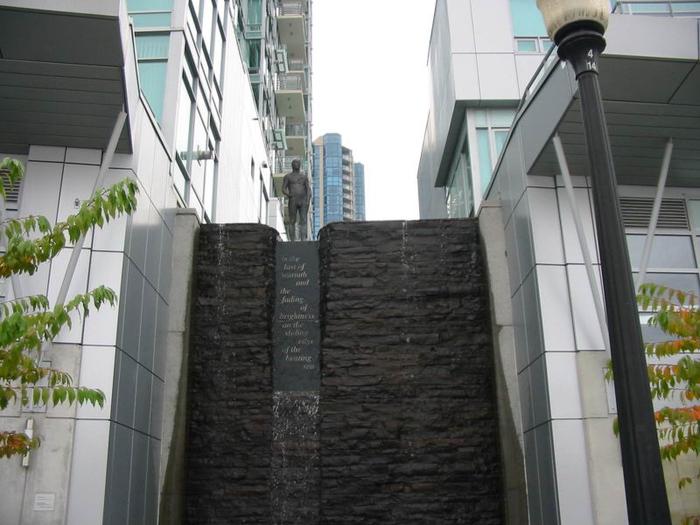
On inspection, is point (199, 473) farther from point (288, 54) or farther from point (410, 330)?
point (288, 54)

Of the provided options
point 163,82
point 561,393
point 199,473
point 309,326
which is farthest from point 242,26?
point 561,393

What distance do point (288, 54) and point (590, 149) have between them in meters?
47.2

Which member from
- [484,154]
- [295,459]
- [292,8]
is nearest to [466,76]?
[484,154]

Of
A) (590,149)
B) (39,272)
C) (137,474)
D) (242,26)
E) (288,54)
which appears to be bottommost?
(137,474)

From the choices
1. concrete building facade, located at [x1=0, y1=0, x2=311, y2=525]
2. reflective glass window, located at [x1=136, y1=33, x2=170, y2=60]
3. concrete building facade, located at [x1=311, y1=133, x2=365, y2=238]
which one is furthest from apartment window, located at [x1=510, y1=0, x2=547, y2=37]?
concrete building facade, located at [x1=311, y1=133, x2=365, y2=238]

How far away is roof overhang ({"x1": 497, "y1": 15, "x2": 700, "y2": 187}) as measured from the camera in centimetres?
862

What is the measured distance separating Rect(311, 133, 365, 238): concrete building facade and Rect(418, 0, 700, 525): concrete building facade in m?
124

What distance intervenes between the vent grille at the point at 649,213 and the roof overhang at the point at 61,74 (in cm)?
707

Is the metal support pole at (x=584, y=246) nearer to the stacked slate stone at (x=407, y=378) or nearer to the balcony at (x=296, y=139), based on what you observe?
the stacked slate stone at (x=407, y=378)

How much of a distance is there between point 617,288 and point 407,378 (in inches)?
307

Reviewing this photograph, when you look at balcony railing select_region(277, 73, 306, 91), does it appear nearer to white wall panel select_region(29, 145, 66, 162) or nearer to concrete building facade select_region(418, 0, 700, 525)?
concrete building facade select_region(418, 0, 700, 525)

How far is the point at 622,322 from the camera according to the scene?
463 centimetres

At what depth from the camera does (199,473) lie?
11.7 meters

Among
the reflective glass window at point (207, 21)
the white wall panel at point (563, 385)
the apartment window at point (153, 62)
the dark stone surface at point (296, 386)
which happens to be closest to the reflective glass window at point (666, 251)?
the white wall panel at point (563, 385)
